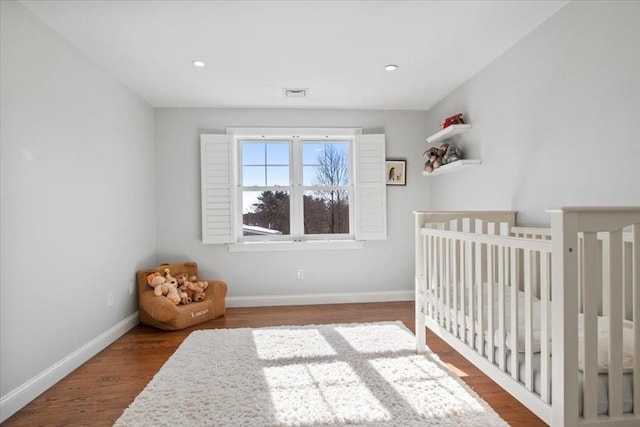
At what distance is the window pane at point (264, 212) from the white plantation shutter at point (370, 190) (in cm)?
81

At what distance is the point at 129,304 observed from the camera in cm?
289

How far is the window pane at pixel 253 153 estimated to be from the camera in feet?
11.8

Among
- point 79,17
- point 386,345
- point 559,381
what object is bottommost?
point 386,345

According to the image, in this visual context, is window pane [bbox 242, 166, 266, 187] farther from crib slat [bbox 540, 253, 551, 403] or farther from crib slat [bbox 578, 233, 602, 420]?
crib slat [bbox 578, 233, 602, 420]

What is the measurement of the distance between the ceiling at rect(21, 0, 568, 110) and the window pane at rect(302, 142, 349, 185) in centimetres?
70

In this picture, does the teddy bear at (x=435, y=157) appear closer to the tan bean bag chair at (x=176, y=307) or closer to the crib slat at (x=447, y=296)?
the crib slat at (x=447, y=296)

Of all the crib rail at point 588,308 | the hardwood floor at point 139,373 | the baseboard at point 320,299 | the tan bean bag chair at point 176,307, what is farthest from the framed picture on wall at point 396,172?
the crib rail at point 588,308

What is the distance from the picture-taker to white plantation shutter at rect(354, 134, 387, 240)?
11.6 ft

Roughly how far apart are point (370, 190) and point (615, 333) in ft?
8.67

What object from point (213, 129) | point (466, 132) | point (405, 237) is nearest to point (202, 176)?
point (213, 129)

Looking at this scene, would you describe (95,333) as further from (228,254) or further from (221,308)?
(228,254)

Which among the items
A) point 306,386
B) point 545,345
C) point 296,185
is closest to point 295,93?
point 296,185

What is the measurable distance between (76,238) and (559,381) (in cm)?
266

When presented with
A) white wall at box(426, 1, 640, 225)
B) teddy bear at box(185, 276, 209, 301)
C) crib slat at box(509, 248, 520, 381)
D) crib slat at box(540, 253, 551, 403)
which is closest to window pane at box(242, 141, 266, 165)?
teddy bear at box(185, 276, 209, 301)
